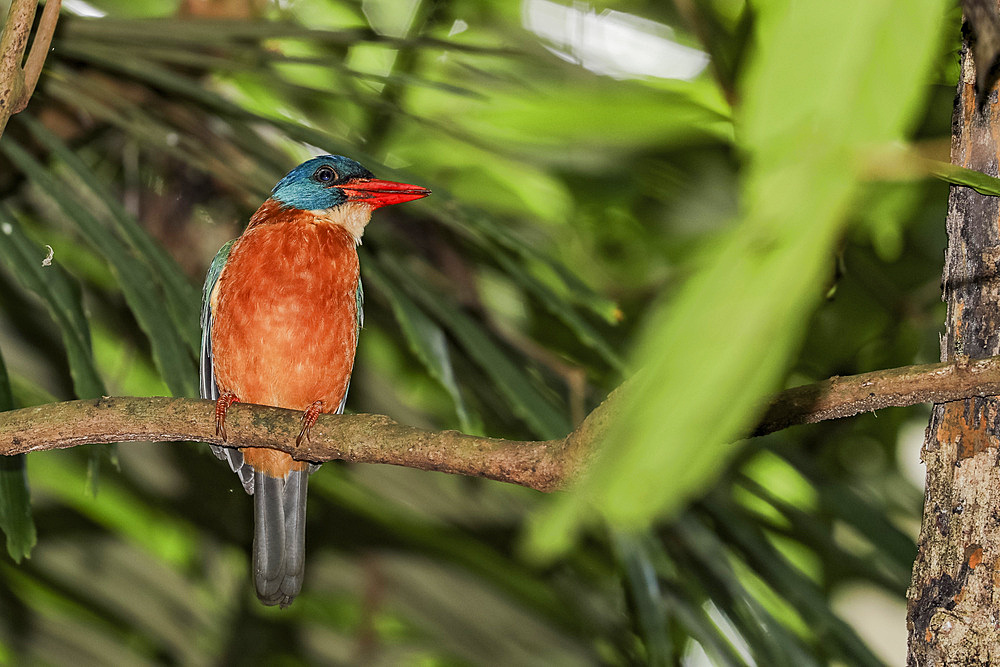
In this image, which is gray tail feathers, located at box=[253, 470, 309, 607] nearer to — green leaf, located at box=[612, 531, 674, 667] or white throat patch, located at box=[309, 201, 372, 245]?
white throat patch, located at box=[309, 201, 372, 245]

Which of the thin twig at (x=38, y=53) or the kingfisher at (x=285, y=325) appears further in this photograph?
the kingfisher at (x=285, y=325)

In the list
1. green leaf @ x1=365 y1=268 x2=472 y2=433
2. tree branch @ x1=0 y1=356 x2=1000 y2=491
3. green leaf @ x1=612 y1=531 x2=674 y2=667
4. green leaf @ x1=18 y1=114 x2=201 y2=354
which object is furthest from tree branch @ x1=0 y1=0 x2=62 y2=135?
green leaf @ x1=612 y1=531 x2=674 y2=667

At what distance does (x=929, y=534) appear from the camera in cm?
127

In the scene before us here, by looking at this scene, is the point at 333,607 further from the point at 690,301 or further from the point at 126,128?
the point at 690,301

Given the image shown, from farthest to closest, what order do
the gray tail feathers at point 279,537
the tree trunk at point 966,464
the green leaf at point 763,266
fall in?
1. the gray tail feathers at point 279,537
2. the tree trunk at point 966,464
3. the green leaf at point 763,266

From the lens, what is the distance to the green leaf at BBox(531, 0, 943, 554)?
35 cm

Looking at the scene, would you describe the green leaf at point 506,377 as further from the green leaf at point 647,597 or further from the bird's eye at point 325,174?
the bird's eye at point 325,174

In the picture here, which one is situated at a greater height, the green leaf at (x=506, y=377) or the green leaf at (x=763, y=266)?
the green leaf at (x=506, y=377)

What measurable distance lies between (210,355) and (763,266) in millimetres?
3028

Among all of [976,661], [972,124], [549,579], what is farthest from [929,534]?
[549,579]

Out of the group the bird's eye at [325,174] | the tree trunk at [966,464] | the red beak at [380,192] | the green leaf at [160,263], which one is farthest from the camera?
the bird's eye at [325,174]

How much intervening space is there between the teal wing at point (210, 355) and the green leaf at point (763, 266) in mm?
2685

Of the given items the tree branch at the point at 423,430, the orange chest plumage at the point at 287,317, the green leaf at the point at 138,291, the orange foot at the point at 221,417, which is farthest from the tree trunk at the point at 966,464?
the orange chest plumage at the point at 287,317

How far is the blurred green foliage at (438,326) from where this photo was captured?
2.46 meters
